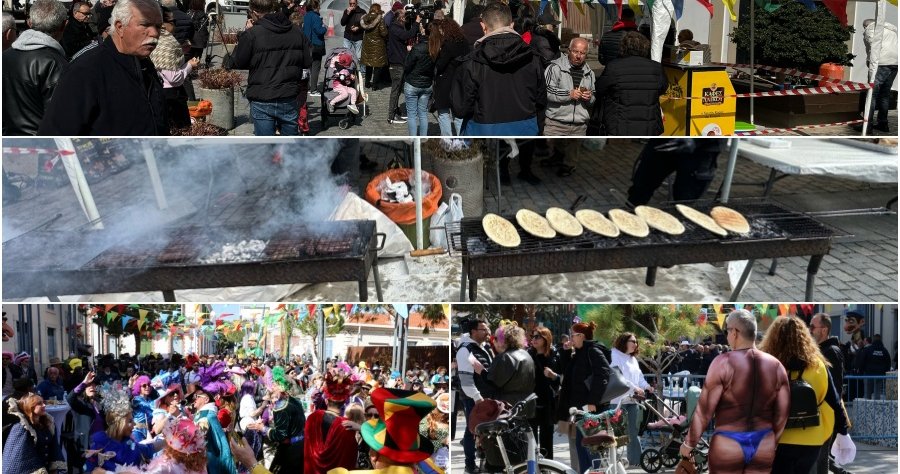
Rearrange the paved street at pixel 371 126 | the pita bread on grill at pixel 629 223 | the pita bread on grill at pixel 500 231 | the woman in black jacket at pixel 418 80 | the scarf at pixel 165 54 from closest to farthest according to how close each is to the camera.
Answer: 1. the pita bread on grill at pixel 500 231
2. the pita bread on grill at pixel 629 223
3. the scarf at pixel 165 54
4. the woman in black jacket at pixel 418 80
5. the paved street at pixel 371 126

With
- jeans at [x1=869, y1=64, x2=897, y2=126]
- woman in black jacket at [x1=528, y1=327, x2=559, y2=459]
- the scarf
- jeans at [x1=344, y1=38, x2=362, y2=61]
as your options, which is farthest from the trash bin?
jeans at [x1=344, y1=38, x2=362, y2=61]

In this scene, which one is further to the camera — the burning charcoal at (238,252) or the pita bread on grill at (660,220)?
the pita bread on grill at (660,220)

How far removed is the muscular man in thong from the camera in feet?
13.3

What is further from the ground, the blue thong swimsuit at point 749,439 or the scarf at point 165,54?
the scarf at point 165,54

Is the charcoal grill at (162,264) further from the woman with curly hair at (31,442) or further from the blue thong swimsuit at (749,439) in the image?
the blue thong swimsuit at (749,439)

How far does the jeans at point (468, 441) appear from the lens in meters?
4.50

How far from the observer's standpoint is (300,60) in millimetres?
7074

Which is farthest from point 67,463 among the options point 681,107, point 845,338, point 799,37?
point 799,37

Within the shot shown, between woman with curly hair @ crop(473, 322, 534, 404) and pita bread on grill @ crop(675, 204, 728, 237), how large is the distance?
4.02ft

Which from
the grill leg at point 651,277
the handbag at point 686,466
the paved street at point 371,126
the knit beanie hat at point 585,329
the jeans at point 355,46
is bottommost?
the handbag at point 686,466

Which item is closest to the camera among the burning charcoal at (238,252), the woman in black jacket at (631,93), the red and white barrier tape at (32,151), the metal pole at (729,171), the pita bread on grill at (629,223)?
the red and white barrier tape at (32,151)

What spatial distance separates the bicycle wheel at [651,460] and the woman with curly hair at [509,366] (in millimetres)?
756

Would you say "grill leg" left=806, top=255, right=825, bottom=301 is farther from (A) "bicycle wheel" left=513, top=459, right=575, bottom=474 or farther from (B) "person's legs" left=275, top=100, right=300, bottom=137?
(B) "person's legs" left=275, top=100, right=300, bottom=137

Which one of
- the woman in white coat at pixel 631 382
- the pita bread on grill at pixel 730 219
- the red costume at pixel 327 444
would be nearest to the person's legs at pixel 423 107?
the pita bread on grill at pixel 730 219
